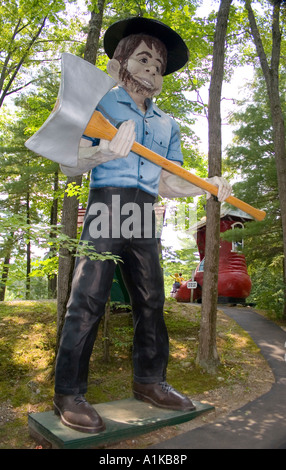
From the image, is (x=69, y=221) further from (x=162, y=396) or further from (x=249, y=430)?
(x=249, y=430)

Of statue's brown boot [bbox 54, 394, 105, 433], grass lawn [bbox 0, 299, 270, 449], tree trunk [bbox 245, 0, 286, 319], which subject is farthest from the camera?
tree trunk [bbox 245, 0, 286, 319]

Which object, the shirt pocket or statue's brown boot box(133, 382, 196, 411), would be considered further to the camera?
the shirt pocket

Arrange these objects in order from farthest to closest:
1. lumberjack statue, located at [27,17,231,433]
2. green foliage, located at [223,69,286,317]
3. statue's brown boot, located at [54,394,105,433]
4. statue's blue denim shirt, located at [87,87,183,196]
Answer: green foliage, located at [223,69,286,317] → statue's blue denim shirt, located at [87,87,183,196] → lumberjack statue, located at [27,17,231,433] → statue's brown boot, located at [54,394,105,433]

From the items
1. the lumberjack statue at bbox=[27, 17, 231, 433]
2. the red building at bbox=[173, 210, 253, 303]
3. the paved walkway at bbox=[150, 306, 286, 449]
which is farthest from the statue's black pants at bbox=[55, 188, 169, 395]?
the red building at bbox=[173, 210, 253, 303]

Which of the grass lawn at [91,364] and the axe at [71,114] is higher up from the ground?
→ the axe at [71,114]

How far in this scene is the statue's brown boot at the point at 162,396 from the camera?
288 centimetres

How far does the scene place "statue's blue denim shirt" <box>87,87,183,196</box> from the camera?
288 centimetres

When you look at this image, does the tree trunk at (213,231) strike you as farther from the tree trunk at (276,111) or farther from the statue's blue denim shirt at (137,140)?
the tree trunk at (276,111)

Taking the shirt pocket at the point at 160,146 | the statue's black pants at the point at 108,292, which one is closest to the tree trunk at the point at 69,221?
the statue's black pants at the point at 108,292

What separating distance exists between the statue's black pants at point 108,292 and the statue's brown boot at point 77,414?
0.19ft

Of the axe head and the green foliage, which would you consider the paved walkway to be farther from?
the green foliage

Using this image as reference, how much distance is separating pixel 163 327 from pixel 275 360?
126 inches

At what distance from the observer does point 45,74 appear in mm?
12148

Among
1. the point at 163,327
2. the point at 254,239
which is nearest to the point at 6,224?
the point at 163,327
